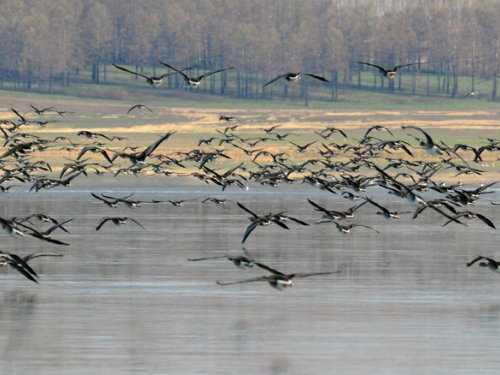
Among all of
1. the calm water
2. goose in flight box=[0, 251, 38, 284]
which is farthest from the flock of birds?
the calm water

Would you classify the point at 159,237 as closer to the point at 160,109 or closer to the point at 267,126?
the point at 267,126

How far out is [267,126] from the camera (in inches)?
4471

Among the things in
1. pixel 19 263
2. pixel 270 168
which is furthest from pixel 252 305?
pixel 270 168

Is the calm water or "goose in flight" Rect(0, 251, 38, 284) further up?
"goose in flight" Rect(0, 251, 38, 284)

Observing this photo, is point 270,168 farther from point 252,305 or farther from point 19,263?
point 19,263

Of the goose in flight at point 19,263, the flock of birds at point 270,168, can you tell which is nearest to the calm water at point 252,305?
the flock of birds at point 270,168

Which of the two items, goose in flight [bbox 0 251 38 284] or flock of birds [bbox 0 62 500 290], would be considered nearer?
goose in flight [bbox 0 251 38 284]

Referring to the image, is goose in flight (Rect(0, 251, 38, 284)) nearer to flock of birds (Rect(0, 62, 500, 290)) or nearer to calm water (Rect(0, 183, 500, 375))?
flock of birds (Rect(0, 62, 500, 290))

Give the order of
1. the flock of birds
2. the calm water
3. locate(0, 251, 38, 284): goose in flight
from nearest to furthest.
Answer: locate(0, 251, 38, 284): goose in flight < the calm water < the flock of birds

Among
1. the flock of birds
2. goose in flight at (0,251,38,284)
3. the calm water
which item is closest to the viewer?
goose in flight at (0,251,38,284)

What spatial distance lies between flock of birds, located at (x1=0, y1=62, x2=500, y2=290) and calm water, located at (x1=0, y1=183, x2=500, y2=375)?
0.78 m

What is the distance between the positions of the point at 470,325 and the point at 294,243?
585 inches

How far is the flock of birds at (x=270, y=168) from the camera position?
2905cm

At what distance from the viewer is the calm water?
21422 mm
